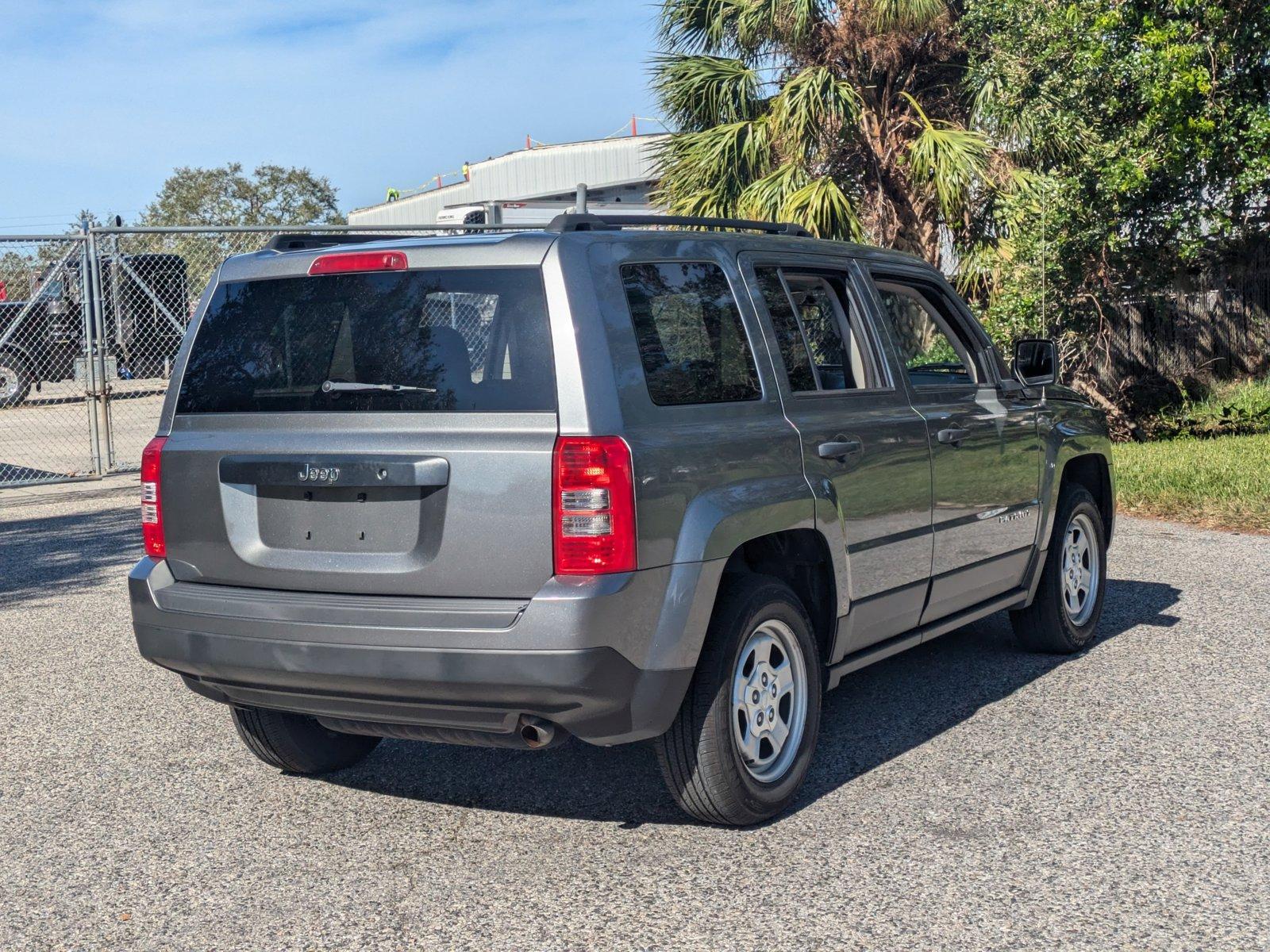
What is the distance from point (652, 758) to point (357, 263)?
2.17 meters

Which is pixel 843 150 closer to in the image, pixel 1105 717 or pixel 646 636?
pixel 1105 717

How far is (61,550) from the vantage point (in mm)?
10398

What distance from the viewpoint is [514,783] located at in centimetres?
505

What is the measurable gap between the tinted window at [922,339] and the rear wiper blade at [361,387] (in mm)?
2089

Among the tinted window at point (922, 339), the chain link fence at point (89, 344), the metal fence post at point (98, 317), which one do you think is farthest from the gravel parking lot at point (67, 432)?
the tinted window at point (922, 339)

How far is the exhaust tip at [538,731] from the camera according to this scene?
4000mm

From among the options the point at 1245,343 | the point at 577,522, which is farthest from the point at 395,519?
the point at 1245,343

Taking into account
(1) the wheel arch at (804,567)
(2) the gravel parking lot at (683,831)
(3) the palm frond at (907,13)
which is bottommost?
(2) the gravel parking lot at (683,831)

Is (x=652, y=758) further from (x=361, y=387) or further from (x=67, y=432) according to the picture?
(x=67, y=432)

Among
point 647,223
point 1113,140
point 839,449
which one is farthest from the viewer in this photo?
point 1113,140

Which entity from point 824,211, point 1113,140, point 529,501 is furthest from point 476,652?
point 824,211

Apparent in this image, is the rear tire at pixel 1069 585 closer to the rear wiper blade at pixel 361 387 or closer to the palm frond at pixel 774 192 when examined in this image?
the rear wiper blade at pixel 361 387

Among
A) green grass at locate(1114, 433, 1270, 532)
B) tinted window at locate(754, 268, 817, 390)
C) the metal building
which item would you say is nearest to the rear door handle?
tinted window at locate(754, 268, 817, 390)

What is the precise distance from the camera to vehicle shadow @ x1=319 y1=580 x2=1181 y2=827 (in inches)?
191
